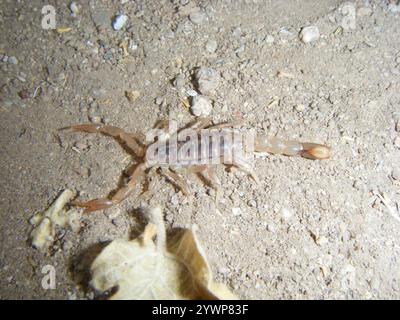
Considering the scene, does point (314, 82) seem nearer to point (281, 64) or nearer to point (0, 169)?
point (281, 64)

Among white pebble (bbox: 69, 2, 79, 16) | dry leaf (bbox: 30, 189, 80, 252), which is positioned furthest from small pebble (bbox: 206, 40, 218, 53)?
dry leaf (bbox: 30, 189, 80, 252)

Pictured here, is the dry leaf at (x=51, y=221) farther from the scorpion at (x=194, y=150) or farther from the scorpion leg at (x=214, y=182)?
the scorpion leg at (x=214, y=182)

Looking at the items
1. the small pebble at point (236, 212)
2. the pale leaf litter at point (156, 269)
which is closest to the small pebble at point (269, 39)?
the small pebble at point (236, 212)

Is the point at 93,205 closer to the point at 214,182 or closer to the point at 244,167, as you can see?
the point at 214,182

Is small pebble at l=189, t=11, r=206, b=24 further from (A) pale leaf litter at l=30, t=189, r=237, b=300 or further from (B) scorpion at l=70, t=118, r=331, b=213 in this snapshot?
(A) pale leaf litter at l=30, t=189, r=237, b=300

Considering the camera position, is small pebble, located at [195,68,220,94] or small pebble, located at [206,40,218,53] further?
small pebble, located at [206,40,218,53]

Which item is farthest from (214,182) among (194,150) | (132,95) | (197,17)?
(197,17)

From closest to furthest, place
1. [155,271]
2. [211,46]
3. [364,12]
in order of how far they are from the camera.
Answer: [155,271], [211,46], [364,12]
